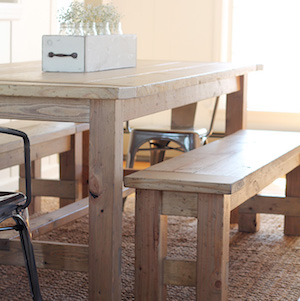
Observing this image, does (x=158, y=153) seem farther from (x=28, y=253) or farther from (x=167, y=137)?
(x=28, y=253)

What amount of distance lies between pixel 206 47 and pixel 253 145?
2.48 meters

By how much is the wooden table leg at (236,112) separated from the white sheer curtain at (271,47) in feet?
5.53

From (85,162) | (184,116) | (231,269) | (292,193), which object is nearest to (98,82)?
(231,269)

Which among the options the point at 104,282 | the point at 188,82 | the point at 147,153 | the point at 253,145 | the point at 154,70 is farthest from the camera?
the point at 147,153

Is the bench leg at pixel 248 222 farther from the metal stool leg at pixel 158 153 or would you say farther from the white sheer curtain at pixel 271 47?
the white sheer curtain at pixel 271 47

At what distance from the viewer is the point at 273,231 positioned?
3490mm

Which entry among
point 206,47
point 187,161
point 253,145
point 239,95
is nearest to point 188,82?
point 187,161

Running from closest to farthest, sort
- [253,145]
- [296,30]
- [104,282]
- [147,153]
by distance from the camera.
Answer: [104,282]
[253,145]
[296,30]
[147,153]

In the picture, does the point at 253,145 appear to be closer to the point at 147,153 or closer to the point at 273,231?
the point at 273,231

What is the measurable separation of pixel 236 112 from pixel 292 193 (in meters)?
0.58

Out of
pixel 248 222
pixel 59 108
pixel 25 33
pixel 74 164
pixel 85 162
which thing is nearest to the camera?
pixel 59 108

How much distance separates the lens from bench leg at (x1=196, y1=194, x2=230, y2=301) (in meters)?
2.11

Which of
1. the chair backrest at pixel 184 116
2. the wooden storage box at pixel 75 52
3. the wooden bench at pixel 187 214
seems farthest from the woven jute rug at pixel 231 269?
the wooden storage box at pixel 75 52

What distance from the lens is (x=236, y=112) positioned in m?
3.64
